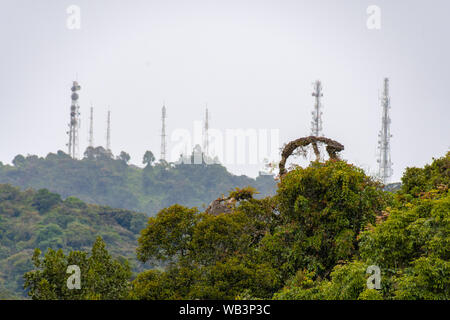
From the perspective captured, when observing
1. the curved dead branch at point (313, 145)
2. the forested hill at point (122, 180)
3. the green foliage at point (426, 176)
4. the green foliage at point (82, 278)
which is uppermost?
the forested hill at point (122, 180)

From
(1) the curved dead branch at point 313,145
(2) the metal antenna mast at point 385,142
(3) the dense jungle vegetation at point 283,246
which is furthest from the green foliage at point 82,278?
(2) the metal antenna mast at point 385,142

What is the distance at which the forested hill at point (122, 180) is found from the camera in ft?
589

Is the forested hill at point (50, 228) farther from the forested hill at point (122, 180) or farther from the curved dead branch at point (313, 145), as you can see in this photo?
the curved dead branch at point (313, 145)

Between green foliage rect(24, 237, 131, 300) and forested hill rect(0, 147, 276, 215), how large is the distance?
156 meters

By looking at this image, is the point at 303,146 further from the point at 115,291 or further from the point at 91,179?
the point at 91,179

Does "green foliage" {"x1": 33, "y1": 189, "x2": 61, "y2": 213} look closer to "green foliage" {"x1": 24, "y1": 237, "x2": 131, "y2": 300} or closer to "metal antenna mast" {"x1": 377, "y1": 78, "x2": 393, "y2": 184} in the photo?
"metal antenna mast" {"x1": 377, "y1": 78, "x2": 393, "y2": 184}

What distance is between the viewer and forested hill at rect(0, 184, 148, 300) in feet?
337

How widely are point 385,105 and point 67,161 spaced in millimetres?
111845

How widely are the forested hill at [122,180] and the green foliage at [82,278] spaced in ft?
511

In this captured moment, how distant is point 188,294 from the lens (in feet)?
70.7

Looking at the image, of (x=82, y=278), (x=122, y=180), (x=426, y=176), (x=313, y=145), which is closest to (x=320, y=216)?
(x=426, y=176)

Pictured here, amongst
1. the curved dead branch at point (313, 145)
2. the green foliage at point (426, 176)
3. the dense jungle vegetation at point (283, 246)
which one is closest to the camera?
the dense jungle vegetation at point (283, 246)
